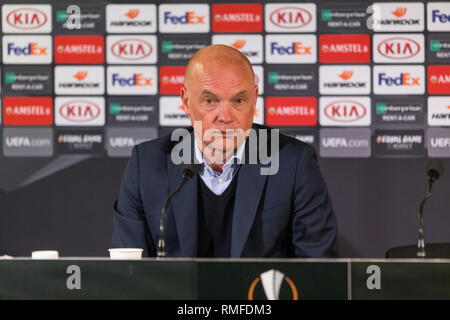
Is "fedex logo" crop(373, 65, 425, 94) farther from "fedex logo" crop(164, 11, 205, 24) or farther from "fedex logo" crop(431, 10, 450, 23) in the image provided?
"fedex logo" crop(164, 11, 205, 24)

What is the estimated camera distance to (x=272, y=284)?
1.52 m

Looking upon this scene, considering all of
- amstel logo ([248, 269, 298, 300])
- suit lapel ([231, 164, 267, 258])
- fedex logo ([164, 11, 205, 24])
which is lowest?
amstel logo ([248, 269, 298, 300])

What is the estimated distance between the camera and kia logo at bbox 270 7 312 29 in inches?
149

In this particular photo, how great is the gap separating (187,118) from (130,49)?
0.57 m

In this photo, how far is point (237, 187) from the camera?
92.2 inches

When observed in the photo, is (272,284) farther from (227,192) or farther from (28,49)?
(28,49)

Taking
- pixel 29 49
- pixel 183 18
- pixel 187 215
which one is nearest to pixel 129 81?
pixel 183 18

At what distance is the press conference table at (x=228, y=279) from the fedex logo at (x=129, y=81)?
7.75ft

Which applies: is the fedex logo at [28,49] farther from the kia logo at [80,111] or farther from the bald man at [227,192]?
the bald man at [227,192]

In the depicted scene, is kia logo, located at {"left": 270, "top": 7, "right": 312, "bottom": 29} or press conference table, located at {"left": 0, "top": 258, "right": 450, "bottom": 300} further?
kia logo, located at {"left": 270, "top": 7, "right": 312, "bottom": 29}

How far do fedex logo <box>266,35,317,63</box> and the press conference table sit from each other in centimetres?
242

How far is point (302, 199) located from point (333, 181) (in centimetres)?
151

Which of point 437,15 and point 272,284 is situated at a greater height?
point 437,15

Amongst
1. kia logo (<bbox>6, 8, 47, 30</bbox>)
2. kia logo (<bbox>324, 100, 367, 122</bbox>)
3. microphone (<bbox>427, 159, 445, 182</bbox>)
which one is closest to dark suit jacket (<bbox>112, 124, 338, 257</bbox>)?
microphone (<bbox>427, 159, 445, 182</bbox>)
